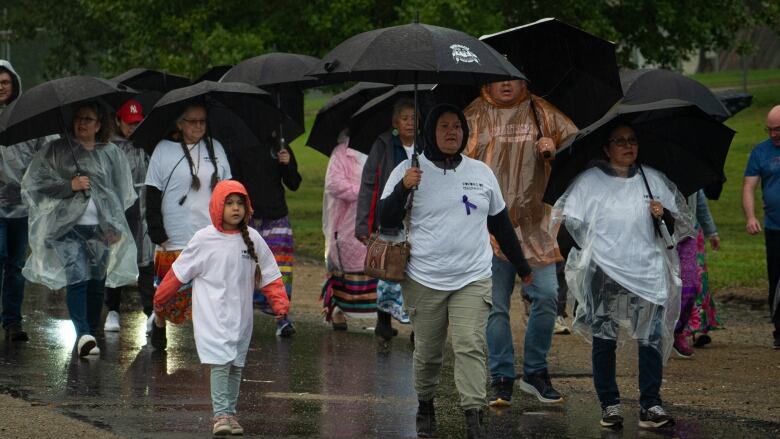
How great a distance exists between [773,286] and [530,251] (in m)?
3.53

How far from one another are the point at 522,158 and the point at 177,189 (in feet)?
8.67

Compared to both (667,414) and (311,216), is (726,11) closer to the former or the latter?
(311,216)

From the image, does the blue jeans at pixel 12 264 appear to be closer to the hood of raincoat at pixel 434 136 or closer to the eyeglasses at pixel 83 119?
the eyeglasses at pixel 83 119

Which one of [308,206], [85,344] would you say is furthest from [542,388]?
[308,206]

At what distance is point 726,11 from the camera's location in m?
23.7

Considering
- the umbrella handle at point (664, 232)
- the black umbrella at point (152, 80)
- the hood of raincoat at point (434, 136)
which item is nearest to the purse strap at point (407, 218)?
the hood of raincoat at point (434, 136)

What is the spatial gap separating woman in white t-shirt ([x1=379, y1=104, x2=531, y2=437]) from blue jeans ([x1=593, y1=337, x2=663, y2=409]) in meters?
0.77

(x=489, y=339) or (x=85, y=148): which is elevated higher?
(x=85, y=148)

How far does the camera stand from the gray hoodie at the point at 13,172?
37.1 feet

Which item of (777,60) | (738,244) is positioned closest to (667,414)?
(738,244)

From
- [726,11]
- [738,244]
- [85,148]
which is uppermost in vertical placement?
[726,11]

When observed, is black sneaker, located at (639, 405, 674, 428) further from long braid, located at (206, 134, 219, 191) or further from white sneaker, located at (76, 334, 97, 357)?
white sneaker, located at (76, 334, 97, 357)

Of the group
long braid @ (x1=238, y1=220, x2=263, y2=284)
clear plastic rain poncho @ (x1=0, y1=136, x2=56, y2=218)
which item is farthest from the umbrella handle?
clear plastic rain poncho @ (x1=0, y1=136, x2=56, y2=218)

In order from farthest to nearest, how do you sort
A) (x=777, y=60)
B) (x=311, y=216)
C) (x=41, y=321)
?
(x=777, y=60) < (x=311, y=216) < (x=41, y=321)
